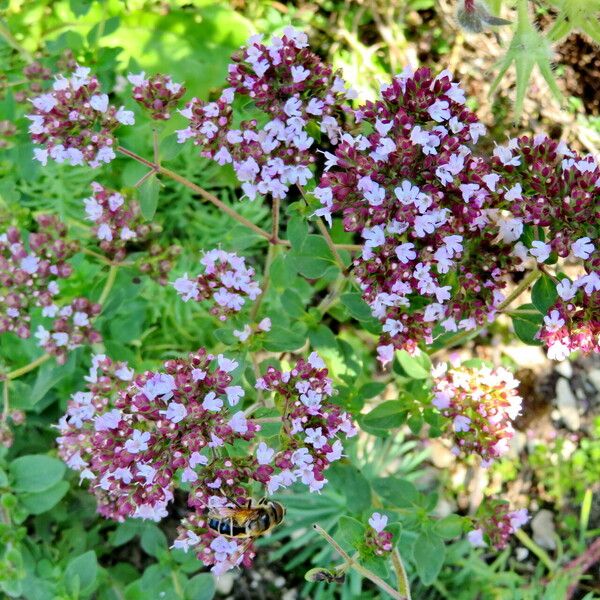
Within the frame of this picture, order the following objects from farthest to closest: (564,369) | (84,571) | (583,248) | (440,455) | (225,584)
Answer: (564,369) → (440,455) → (225,584) → (84,571) → (583,248)

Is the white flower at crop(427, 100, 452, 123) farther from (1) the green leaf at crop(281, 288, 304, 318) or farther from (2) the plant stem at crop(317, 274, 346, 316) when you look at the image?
(1) the green leaf at crop(281, 288, 304, 318)

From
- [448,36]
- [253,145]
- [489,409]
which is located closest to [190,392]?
[253,145]

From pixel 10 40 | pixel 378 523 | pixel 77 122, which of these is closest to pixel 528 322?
pixel 378 523

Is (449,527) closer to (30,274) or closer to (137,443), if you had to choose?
(137,443)

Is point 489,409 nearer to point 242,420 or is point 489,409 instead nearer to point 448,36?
point 242,420

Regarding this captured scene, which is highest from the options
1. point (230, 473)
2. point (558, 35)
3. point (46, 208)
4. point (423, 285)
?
point (558, 35)
